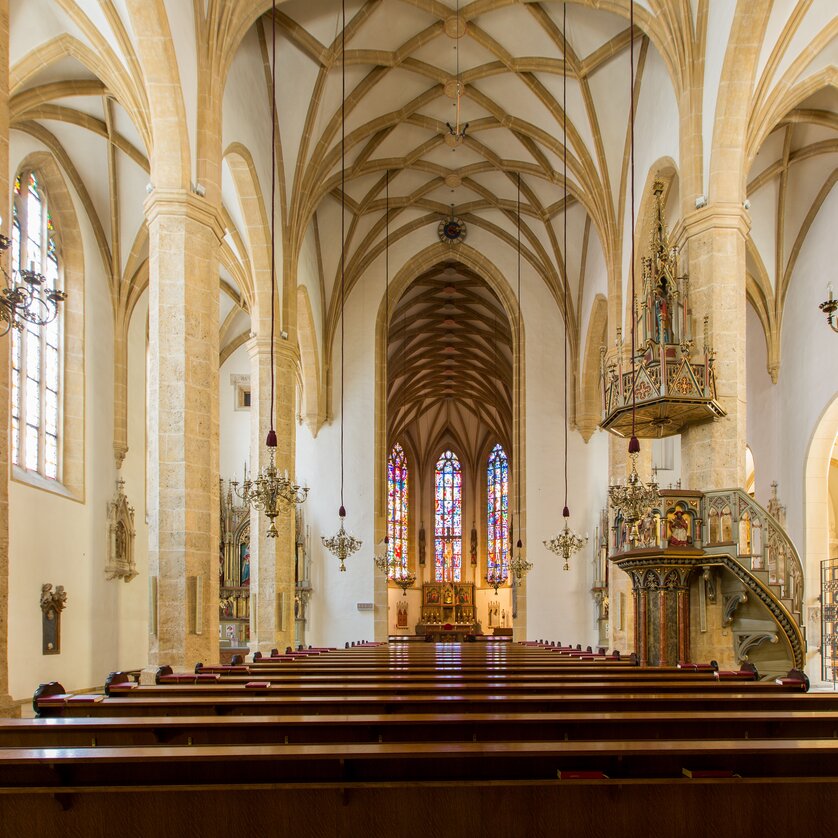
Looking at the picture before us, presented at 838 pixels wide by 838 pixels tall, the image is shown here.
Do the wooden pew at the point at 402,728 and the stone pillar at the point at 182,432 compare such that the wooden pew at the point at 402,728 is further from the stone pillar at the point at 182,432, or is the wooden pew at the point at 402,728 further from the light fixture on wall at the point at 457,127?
the light fixture on wall at the point at 457,127

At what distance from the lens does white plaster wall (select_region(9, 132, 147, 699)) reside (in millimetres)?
16234

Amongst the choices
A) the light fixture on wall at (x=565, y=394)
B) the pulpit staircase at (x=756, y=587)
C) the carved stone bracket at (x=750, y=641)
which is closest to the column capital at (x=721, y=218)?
the pulpit staircase at (x=756, y=587)

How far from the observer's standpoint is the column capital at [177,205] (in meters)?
13.1

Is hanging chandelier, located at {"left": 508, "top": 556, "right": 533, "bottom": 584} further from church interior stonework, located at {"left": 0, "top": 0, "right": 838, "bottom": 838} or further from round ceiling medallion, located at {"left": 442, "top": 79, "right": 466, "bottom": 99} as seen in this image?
round ceiling medallion, located at {"left": 442, "top": 79, "right": 466, "bottom": 99}

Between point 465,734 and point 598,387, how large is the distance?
2241 centimetres

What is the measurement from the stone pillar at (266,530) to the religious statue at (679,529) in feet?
29.9

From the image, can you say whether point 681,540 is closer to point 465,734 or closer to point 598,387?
point 465,734

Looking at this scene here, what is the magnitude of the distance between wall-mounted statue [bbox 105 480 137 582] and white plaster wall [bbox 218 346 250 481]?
7561mm

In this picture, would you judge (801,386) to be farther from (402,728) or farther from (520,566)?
(402,728)

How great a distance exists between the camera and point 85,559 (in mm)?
19109

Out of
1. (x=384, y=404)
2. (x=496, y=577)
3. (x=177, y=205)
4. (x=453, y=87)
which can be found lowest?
(x=496, y=577)

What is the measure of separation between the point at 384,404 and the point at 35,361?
1207 cm

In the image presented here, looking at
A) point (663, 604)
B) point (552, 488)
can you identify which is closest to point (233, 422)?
point (552, 488)

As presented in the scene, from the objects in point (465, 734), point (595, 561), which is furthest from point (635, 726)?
point (595, 561)
